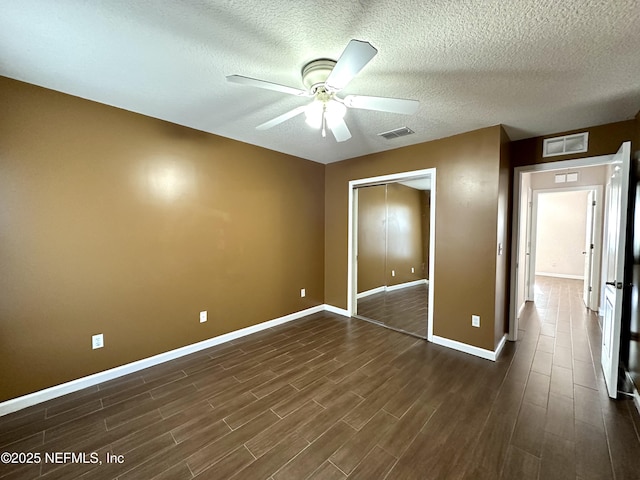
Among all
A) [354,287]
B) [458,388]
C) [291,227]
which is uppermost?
[291,227]

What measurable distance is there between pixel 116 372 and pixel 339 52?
11.0 feet

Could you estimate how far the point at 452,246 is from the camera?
123 inches

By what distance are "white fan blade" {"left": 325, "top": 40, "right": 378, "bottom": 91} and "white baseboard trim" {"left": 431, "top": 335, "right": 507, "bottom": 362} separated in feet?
10.1

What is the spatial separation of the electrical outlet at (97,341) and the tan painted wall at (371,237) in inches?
135

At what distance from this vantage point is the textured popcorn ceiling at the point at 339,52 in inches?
51.9

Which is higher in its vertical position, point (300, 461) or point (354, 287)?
point (354, 287)

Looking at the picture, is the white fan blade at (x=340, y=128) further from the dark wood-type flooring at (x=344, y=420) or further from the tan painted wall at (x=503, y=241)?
the dark wood-type flooring at (x=344, y=420)

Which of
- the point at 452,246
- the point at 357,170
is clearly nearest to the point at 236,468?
the point at 452,246

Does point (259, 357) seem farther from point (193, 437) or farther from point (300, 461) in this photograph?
point (300, 461)

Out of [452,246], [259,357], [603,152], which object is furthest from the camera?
[452,246]

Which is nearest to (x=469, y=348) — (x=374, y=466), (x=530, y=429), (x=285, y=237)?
(x=530, y=429)

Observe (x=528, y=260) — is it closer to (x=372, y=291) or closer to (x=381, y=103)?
(x=372, y=291)

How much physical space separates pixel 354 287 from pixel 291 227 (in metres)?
1.45

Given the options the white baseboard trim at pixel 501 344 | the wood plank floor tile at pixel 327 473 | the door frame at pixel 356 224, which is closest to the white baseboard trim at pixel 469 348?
the white baseboard trim at pixel 501 344
